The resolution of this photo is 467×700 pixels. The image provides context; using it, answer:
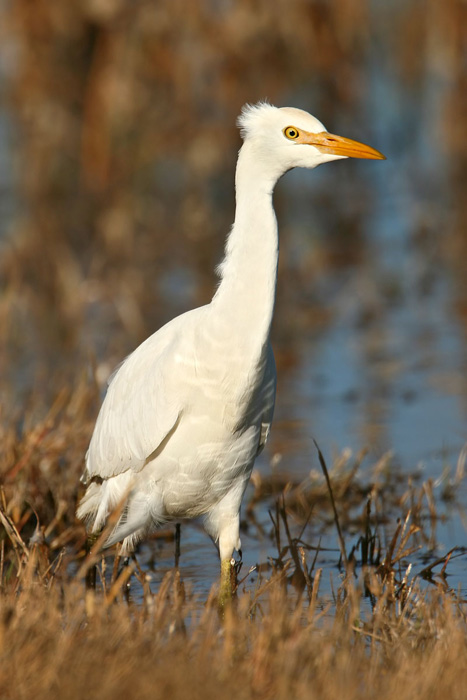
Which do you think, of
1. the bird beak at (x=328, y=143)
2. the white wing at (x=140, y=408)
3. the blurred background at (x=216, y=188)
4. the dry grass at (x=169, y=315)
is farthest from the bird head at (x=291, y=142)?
the blurred background at (x=216, y=188)

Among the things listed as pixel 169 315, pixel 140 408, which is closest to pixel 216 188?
pixel 169 315

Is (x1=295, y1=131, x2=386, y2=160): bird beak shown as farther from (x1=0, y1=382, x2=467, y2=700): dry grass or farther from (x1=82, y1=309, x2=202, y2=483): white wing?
(x1=0, y1=382, x2=467, y2=700): dry grass

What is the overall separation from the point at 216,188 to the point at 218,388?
11.1m

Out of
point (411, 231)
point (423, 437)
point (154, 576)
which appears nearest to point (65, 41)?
point (411, 231)

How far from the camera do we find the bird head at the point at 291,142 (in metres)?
4.33

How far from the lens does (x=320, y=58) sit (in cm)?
1407

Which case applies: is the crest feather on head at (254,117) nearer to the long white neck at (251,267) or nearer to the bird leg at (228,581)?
the long white neck at (251,267)

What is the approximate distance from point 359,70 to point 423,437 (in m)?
8.67

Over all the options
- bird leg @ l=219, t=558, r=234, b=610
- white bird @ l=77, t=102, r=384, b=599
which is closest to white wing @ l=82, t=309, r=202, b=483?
white bird @ l=77, t=102, r=384, b=599


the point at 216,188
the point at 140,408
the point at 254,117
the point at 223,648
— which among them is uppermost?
the point at 216,188

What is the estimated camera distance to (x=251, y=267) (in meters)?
4.24

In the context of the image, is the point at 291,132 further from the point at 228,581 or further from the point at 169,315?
the point at 169,315

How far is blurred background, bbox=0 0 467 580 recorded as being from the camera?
9367 mm

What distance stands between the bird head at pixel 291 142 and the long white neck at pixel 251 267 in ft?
0.13
